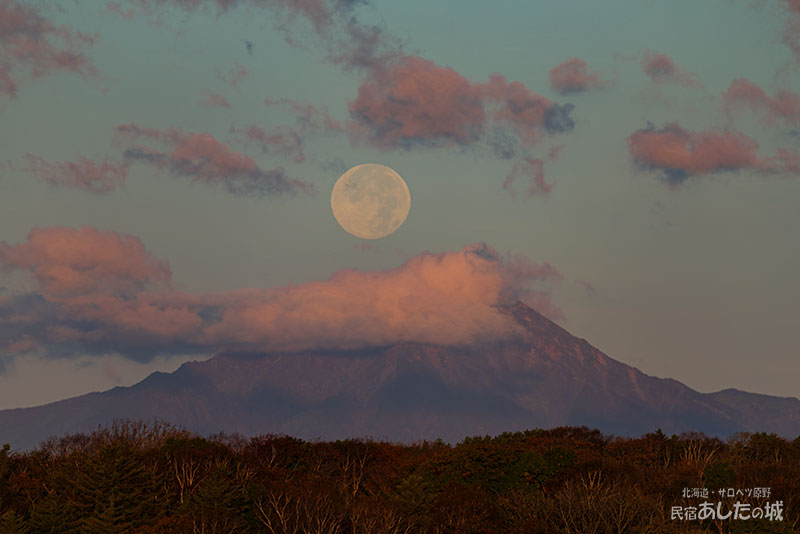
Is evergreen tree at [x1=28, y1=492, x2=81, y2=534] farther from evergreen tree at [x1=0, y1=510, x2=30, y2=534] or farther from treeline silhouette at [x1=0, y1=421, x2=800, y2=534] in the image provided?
evergreen tree at [x1=0, y1=510, x2=30, y2=534]

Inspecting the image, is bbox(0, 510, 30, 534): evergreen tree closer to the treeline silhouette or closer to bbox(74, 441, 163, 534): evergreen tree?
the treeline silhouette

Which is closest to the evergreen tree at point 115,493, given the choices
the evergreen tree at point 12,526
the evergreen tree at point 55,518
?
the evergreen tree at point 55,518

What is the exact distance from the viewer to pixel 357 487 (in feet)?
114

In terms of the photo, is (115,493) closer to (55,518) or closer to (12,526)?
(55,518)

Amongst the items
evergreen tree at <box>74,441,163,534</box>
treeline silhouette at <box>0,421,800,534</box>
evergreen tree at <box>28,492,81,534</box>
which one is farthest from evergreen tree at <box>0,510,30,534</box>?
evergreen tree at <box>74,441,163,534</box>

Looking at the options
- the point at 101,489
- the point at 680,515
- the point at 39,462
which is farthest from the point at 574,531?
the point at 39,462

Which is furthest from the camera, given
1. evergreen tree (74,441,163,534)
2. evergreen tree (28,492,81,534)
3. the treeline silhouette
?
evergreen tree (28,492,81,534)

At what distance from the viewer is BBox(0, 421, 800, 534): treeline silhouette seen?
2589 cm

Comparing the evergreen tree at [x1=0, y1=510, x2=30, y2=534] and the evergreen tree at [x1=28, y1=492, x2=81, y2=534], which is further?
the evergreen tree at [x1=28, y1=492, x2=81, y2=534]

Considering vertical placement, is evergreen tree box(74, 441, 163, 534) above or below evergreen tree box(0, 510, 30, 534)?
above

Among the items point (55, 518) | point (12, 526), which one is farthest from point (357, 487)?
point (12, 526)

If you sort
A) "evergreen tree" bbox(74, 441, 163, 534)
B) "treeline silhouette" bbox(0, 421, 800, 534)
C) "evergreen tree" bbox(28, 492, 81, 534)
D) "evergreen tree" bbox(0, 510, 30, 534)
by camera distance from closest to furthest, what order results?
"treeline silhouette" bbox(0, 421, 800, 534) → "evergreen tree" bbox(0, 510, 30, 534) → "evergreen tree" bbox(74, 441, 163, 534) → "evergreen tree" bbox(28, 492, 81, 534)

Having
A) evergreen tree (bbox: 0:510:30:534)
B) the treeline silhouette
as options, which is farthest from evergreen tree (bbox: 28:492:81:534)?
evergreen tree (bbox: 0:510:30:534)

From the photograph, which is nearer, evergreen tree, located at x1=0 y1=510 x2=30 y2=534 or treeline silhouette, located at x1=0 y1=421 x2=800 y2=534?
treeline silhouette, located at x1=0 y1=421 x2=800 y2=534
